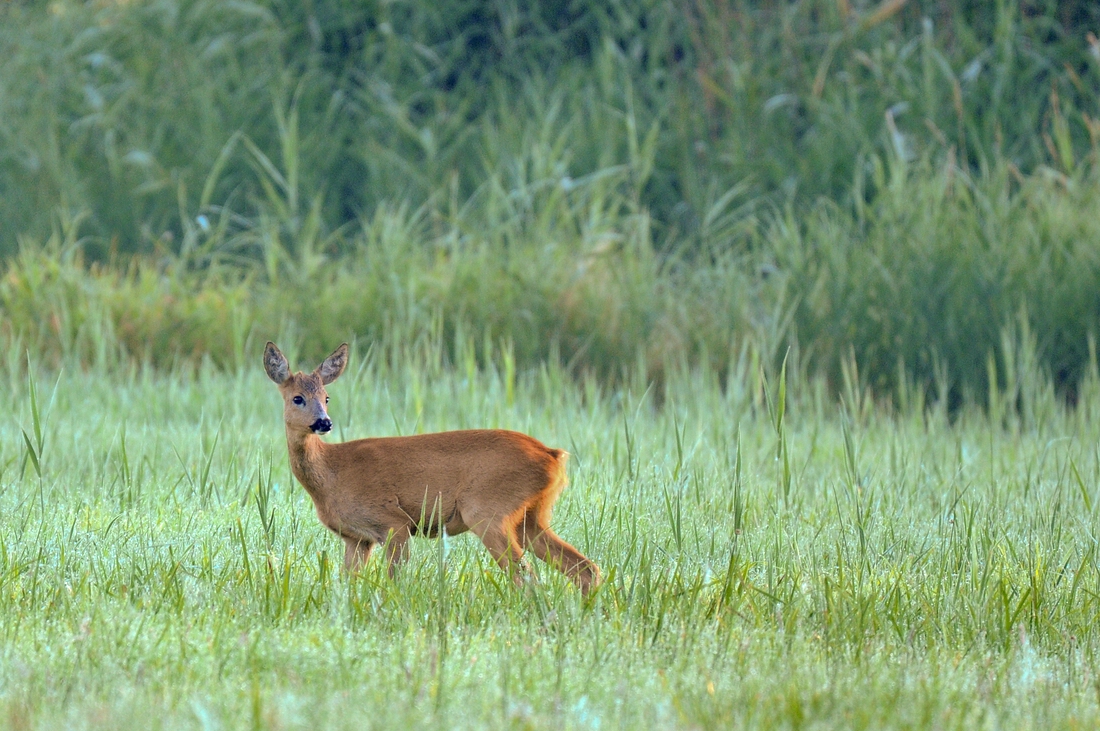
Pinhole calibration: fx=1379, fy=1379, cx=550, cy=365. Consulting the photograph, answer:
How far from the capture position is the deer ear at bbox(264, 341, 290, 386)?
12.9 ft

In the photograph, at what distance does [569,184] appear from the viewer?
8.67 meters

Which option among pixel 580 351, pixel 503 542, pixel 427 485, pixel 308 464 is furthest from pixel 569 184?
pixel 503 542

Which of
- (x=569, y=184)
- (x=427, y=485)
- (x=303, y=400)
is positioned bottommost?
(x=427, y=485)

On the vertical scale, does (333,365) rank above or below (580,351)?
above

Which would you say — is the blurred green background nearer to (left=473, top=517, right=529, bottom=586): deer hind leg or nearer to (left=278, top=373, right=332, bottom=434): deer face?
(left=278, top=373, right=332, bottom=434): deer face

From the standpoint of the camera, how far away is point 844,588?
3.57 meters

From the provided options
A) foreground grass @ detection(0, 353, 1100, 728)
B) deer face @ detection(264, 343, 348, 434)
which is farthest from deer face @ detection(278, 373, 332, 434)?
foreground grass @ detection(0, 353, 1100, 728)

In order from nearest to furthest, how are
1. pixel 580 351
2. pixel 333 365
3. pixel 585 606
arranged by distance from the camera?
pixel 585 606 < pixel 333 365 < pixel 580 351

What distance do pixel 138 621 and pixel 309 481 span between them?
765mm

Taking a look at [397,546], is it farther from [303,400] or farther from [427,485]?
[303,400]

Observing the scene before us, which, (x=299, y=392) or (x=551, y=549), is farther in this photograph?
(x=299, y=392)

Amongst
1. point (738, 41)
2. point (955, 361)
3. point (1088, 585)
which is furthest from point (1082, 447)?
point (738, 41)

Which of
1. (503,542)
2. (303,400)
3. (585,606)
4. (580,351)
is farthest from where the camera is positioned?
(580,351)

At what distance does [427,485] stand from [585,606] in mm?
577
